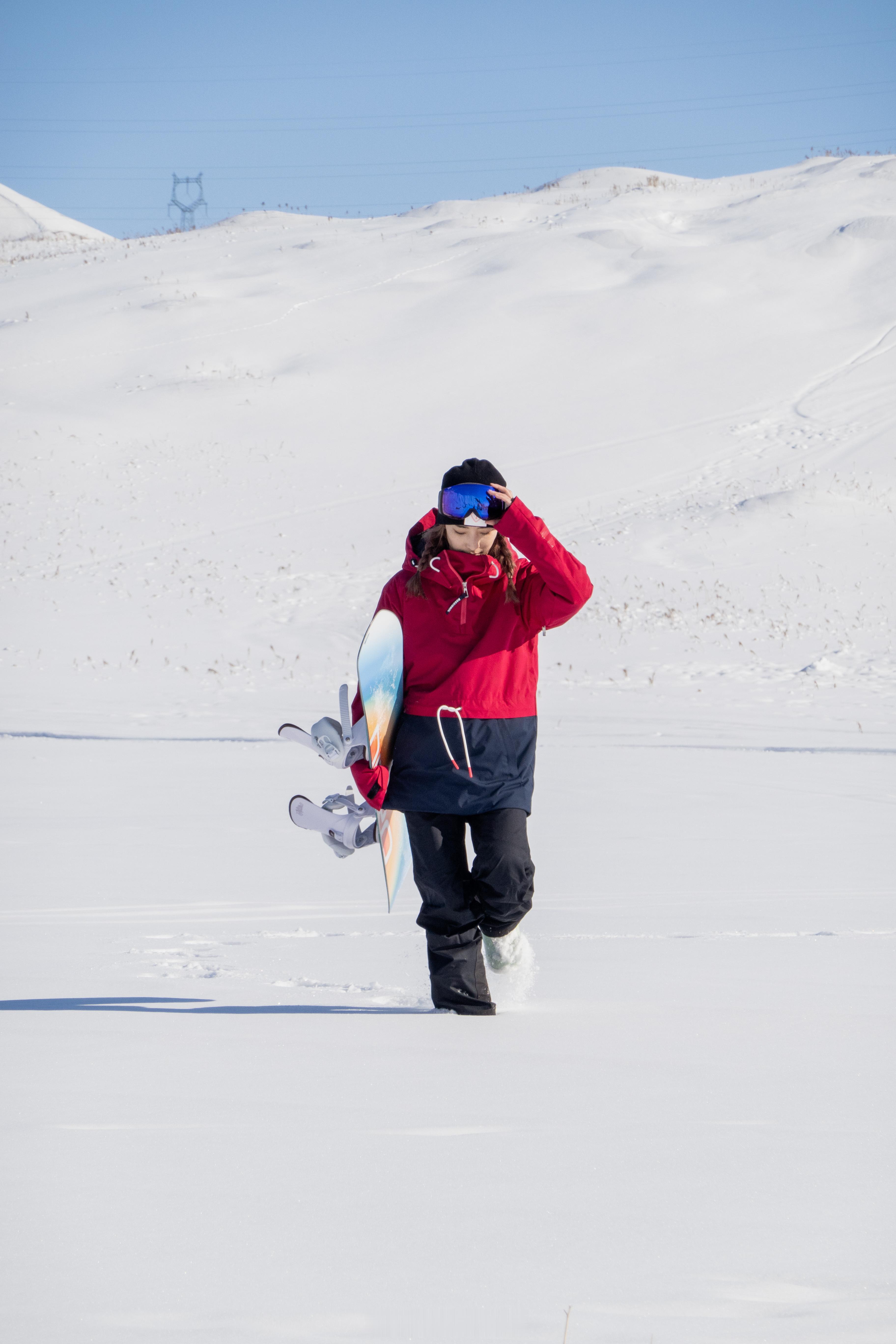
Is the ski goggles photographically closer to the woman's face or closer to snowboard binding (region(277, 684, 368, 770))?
the woman's face

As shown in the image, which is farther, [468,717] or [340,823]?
[340,823]

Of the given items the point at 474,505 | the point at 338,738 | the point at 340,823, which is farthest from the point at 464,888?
the point at 474,505

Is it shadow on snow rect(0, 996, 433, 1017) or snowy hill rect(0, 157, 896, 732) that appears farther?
snowy hill rect(0, 157, 896, 732)

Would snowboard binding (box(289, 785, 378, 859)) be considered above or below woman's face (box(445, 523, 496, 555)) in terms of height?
below

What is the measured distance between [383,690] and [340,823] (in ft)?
1.59

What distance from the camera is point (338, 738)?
388 centimetres

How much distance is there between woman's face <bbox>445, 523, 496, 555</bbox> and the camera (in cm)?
368

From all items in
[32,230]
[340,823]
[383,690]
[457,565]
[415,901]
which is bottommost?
[415,901]

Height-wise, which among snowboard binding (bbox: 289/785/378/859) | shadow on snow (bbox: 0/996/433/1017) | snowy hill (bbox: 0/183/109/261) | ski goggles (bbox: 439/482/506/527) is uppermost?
snowy hill (bbox: 0/183/109/261)

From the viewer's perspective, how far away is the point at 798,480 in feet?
77.8

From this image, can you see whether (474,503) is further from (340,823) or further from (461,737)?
(340,823)

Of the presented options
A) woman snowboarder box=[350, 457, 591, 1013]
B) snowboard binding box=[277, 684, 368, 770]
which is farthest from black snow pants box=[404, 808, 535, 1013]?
snowboard binding box=[277, 684, 368, 770]

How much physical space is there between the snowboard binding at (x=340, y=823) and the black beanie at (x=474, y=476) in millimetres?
912

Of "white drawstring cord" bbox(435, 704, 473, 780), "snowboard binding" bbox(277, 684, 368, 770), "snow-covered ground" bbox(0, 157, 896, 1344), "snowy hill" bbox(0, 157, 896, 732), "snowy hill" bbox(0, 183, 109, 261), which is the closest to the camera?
"snow-covered ground" bbox(0, 157, 896, 1344)
